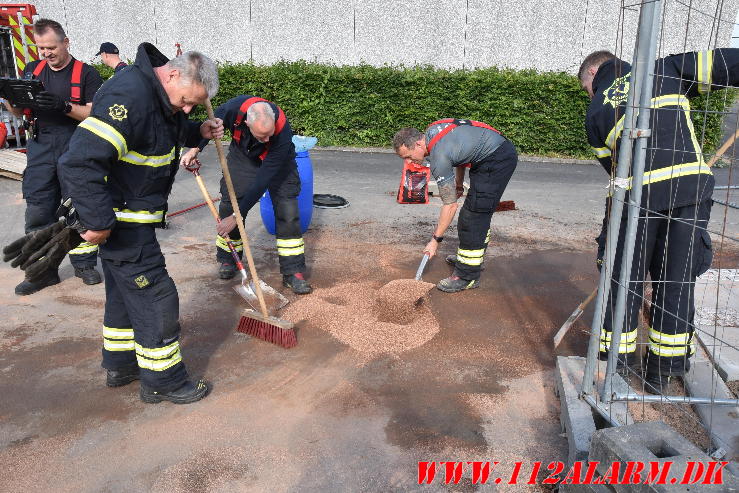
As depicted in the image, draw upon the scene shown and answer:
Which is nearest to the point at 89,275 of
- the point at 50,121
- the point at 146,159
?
the point at 50,121

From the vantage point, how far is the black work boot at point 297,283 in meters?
4.76

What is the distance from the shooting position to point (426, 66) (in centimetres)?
1228

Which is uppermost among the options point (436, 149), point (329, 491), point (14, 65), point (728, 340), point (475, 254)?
point (14, 65)

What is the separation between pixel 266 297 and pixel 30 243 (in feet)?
6.26

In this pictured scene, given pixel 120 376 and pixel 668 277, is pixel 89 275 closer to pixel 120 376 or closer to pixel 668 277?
pixel 120 376

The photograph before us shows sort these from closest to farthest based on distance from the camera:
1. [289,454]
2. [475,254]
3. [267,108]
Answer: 1. [289,454]
2. [267,108]
3. [475,254]

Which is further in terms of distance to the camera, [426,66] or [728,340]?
[426,66]

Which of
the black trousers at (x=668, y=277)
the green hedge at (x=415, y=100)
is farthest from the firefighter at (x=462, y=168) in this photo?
the green hedge at (x=415, y=100)

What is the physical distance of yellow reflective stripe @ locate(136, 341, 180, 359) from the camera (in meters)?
3.12

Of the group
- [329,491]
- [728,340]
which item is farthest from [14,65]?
[728,340]

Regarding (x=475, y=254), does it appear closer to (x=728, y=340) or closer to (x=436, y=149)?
(x=436, y=149)

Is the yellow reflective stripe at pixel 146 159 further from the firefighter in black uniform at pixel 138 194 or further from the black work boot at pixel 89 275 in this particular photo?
the black work boot at pixel 89 275

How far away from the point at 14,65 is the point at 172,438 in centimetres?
981

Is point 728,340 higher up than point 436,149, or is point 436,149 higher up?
point 436,149
